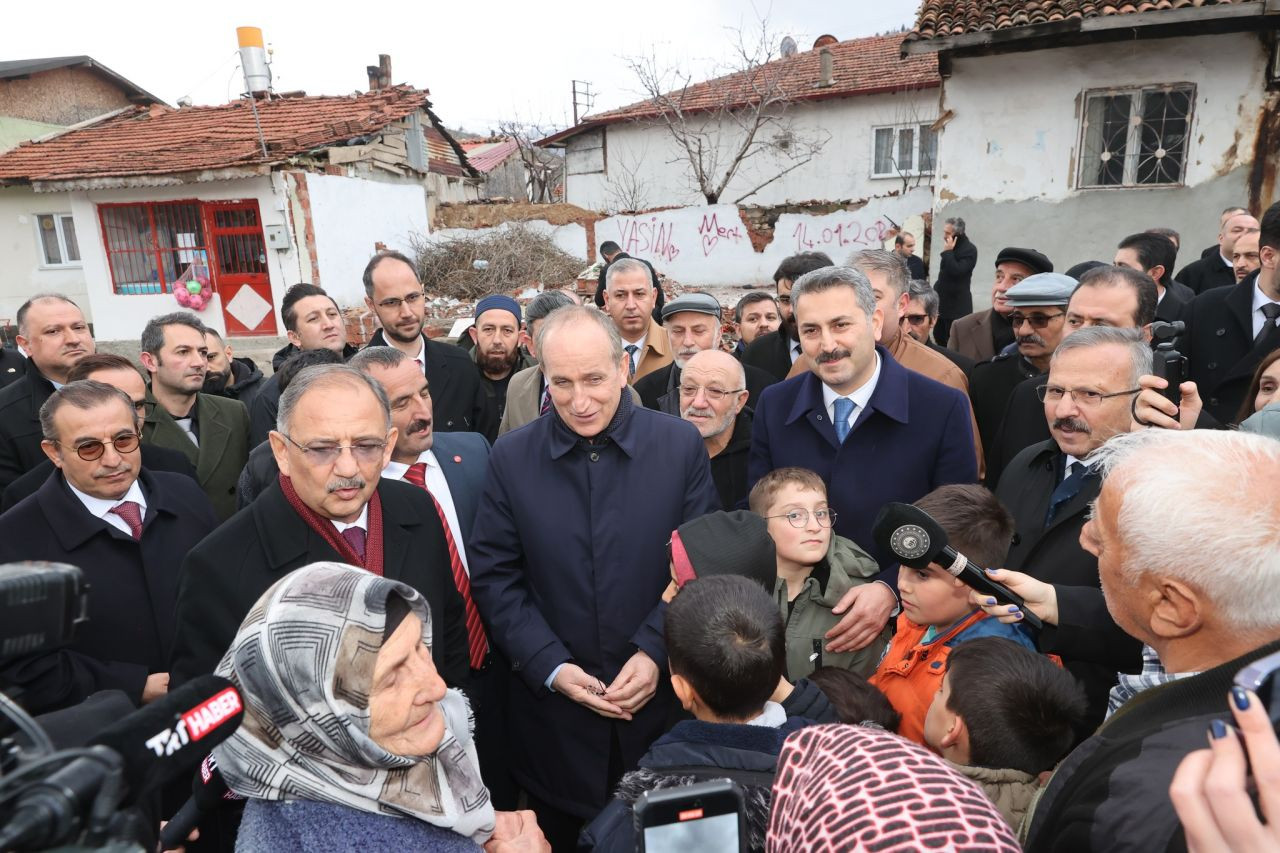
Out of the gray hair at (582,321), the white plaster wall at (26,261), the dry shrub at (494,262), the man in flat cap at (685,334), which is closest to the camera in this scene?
the gray hair at (582,321)

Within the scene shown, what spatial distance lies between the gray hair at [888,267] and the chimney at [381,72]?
82.4 feet

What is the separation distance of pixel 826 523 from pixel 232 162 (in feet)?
51.0

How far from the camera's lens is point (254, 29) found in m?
17.6

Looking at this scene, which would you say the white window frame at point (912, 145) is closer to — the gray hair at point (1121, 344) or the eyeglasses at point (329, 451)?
the gray hair at point (1121, 344)

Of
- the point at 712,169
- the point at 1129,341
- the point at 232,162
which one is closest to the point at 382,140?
the point at 232,162

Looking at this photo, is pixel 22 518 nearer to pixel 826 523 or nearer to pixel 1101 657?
pixel 826 523

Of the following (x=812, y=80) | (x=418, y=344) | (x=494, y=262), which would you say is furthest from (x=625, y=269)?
(x=812, y=80)

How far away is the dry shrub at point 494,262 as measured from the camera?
17.9 m

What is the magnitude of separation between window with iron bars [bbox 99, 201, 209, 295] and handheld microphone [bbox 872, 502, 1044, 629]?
17744mm

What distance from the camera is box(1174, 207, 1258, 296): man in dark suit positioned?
5762 mm

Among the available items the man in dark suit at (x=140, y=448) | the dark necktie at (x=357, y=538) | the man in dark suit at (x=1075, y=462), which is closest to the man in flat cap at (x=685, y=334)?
the man in dark suit at (x=1075, y=462)

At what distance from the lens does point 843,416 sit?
322cm

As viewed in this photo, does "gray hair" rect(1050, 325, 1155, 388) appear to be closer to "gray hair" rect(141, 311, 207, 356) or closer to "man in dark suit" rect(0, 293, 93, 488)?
"gray hair" rect(141, 311, 207, 356)

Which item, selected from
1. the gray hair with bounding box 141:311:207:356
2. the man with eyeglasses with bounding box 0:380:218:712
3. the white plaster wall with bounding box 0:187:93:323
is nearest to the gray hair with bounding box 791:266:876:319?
the man with eyeglasses with bounding box 0:380:218:712
